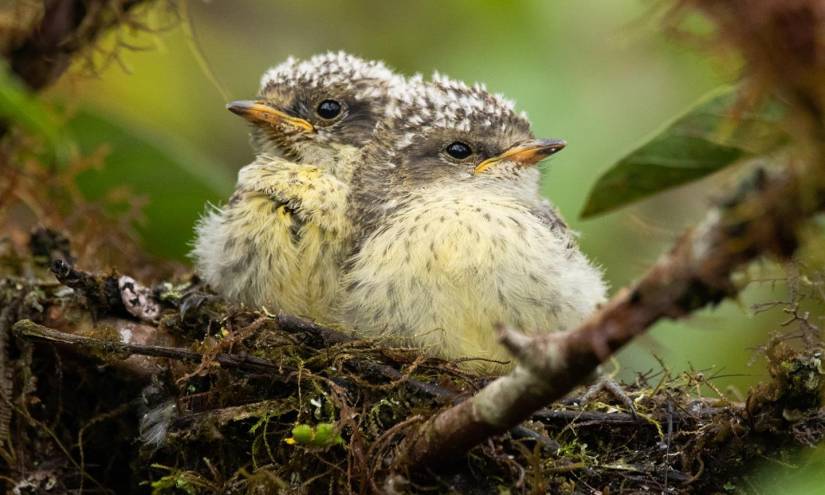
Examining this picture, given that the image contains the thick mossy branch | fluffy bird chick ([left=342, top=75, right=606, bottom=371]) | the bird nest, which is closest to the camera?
the thick mossy branch

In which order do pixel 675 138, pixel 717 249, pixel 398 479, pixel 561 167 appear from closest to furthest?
pixel 717 249 → pixel 675 138 → pixel 398 479 → pixel 561 167

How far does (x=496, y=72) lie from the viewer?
15.6 feet

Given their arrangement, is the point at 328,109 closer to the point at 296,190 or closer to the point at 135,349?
the point at 296,190

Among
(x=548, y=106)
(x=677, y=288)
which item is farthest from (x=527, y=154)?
(x=677, y=288)

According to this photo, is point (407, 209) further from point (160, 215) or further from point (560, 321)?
point (160, 215)

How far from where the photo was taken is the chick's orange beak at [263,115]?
14.3 feet

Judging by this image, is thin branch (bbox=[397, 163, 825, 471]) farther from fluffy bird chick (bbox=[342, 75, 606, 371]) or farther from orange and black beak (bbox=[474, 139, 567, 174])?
orange and black beak (bbox=[474, 139, 567, 174])

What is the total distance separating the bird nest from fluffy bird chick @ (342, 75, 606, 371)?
197 millimetres

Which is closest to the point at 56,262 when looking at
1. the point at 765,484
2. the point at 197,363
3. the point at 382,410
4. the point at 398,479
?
the point at 197,363

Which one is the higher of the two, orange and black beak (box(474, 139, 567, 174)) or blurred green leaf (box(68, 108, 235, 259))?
blurred green leaf (box(68, 108, 235, 259))

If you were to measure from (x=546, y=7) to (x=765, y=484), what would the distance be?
2.57 metres

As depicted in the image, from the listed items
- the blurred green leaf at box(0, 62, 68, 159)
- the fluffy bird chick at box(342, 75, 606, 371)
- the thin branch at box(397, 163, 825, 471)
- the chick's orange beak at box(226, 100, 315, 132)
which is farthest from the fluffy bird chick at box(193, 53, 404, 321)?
the thin branch at box(397, 163, 825, 471)

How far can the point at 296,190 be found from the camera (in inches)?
156

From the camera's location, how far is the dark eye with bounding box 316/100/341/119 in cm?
453
